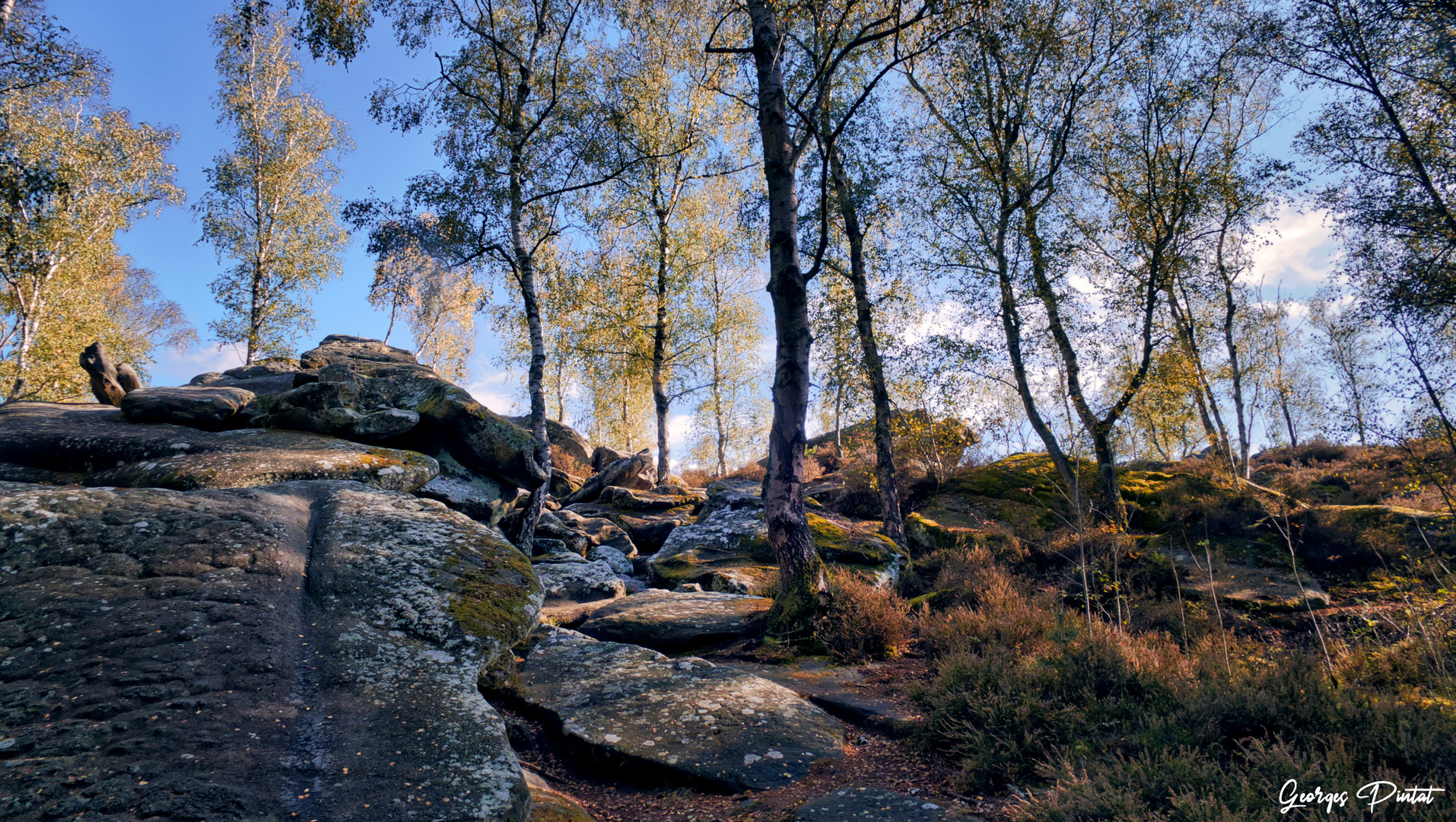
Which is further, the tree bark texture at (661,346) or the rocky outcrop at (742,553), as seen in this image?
the tree bark texture at (661,346)

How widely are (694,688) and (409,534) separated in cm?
273

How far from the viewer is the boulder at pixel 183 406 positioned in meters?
9.36

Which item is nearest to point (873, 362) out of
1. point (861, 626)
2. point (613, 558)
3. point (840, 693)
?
point (613, 558)

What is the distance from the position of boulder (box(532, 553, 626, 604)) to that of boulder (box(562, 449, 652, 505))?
9.57m

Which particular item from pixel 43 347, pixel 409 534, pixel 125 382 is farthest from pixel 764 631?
pixel 43 347

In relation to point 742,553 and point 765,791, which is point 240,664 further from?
point 742,553

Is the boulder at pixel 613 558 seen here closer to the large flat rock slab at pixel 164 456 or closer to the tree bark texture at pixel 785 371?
the large flat rock slab at pixel 164 456

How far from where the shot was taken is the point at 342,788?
2602 mm

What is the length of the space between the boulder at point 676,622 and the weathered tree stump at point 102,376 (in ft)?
33.0

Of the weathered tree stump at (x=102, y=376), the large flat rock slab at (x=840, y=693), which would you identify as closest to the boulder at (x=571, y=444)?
the weathered tree stump at (x=102, y=376)

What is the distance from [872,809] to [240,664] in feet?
11.8

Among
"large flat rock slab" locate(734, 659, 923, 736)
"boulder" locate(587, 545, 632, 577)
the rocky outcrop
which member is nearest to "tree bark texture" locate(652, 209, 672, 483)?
"boulder" locate(587, 545, 632, 577)

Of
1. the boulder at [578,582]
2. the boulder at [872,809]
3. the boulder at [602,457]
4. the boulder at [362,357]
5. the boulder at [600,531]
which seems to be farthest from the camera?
the boulder at [602,457]

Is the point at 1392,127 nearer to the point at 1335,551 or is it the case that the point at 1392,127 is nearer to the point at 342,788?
the point at 1335,551
